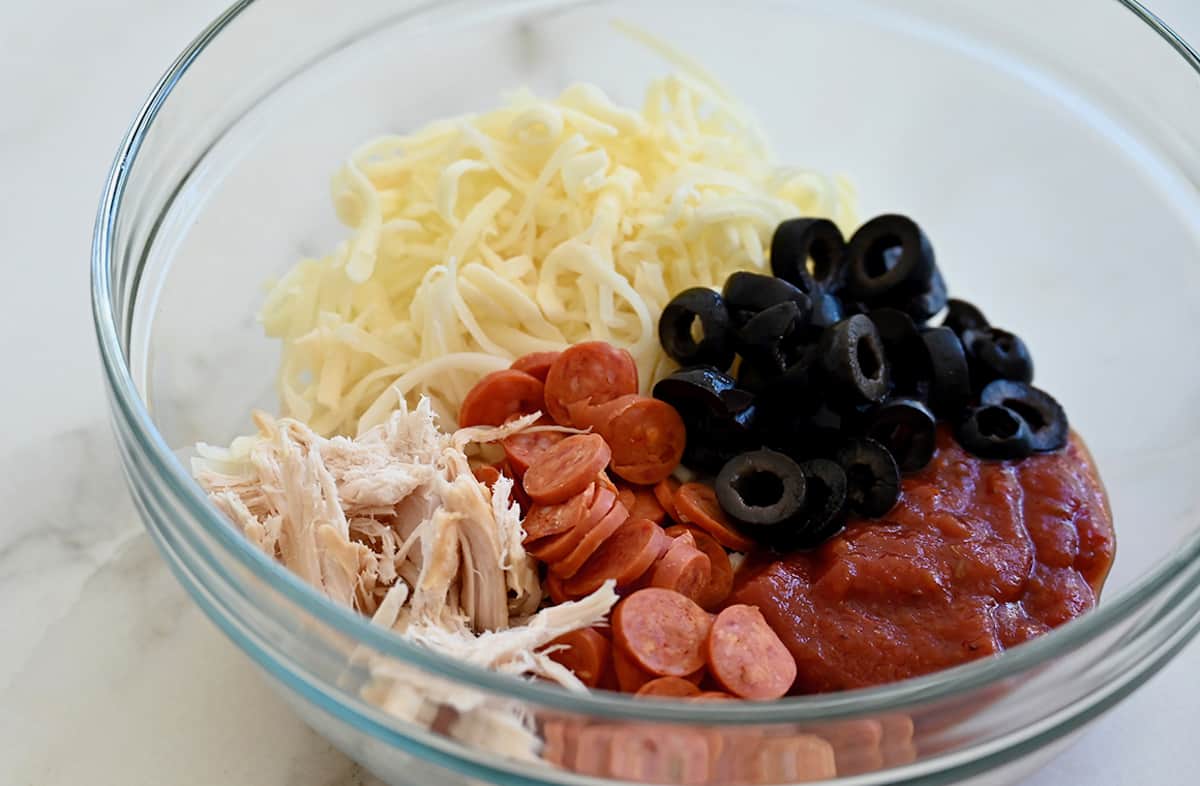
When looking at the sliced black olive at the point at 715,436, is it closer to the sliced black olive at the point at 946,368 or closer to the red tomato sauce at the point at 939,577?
the red tomato sauce at the point at 939,577

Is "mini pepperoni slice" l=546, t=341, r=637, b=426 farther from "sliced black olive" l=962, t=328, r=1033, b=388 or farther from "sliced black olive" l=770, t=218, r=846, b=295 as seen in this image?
"sliced black olive" l=962, t=328, r=1033, b=388

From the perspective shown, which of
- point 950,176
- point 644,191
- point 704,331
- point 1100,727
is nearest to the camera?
point 1100,727

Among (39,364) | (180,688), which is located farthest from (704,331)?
(39,364)

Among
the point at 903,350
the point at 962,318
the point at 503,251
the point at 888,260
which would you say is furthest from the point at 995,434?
the point at 503,251

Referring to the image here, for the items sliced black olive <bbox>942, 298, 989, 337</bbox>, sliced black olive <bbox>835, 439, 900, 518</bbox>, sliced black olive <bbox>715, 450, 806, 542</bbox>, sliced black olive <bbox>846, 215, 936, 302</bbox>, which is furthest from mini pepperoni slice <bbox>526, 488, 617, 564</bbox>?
sliced black olive <bbox>942, 298, 989, 337</bbox>

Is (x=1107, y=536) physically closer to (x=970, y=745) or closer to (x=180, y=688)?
(x=970, y=745)

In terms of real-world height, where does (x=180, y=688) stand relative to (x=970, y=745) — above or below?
below
